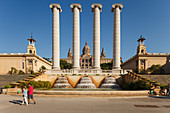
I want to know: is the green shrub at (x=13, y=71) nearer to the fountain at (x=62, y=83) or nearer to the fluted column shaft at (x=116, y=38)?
the fountain at (x=62, y=83)

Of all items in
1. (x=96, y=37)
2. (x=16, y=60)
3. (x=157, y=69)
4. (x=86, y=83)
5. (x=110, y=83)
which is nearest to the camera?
(x=86, y=83)

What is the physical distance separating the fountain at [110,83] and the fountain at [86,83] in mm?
3050

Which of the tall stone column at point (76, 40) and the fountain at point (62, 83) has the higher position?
the tall stone column at point (76, 40)

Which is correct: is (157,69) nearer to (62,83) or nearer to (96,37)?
(96,37)

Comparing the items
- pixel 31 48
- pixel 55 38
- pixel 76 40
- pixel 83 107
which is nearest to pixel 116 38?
pixel 76 40

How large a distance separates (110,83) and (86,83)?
6.62 metres

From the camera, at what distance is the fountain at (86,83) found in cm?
3239

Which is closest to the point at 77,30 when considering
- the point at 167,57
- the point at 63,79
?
the point at 63,79

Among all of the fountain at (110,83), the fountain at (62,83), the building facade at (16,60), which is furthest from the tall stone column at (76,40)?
the building facade at (16,60)

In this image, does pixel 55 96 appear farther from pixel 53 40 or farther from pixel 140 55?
pixel 140 55

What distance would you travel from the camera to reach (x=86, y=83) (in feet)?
111

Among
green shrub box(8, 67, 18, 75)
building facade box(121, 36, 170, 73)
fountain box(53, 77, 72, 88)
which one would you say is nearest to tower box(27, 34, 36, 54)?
green shrub box(8, 67, 18, 75)

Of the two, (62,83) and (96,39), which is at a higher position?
(96,39)

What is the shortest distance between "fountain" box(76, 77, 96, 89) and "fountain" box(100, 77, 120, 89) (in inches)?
120
